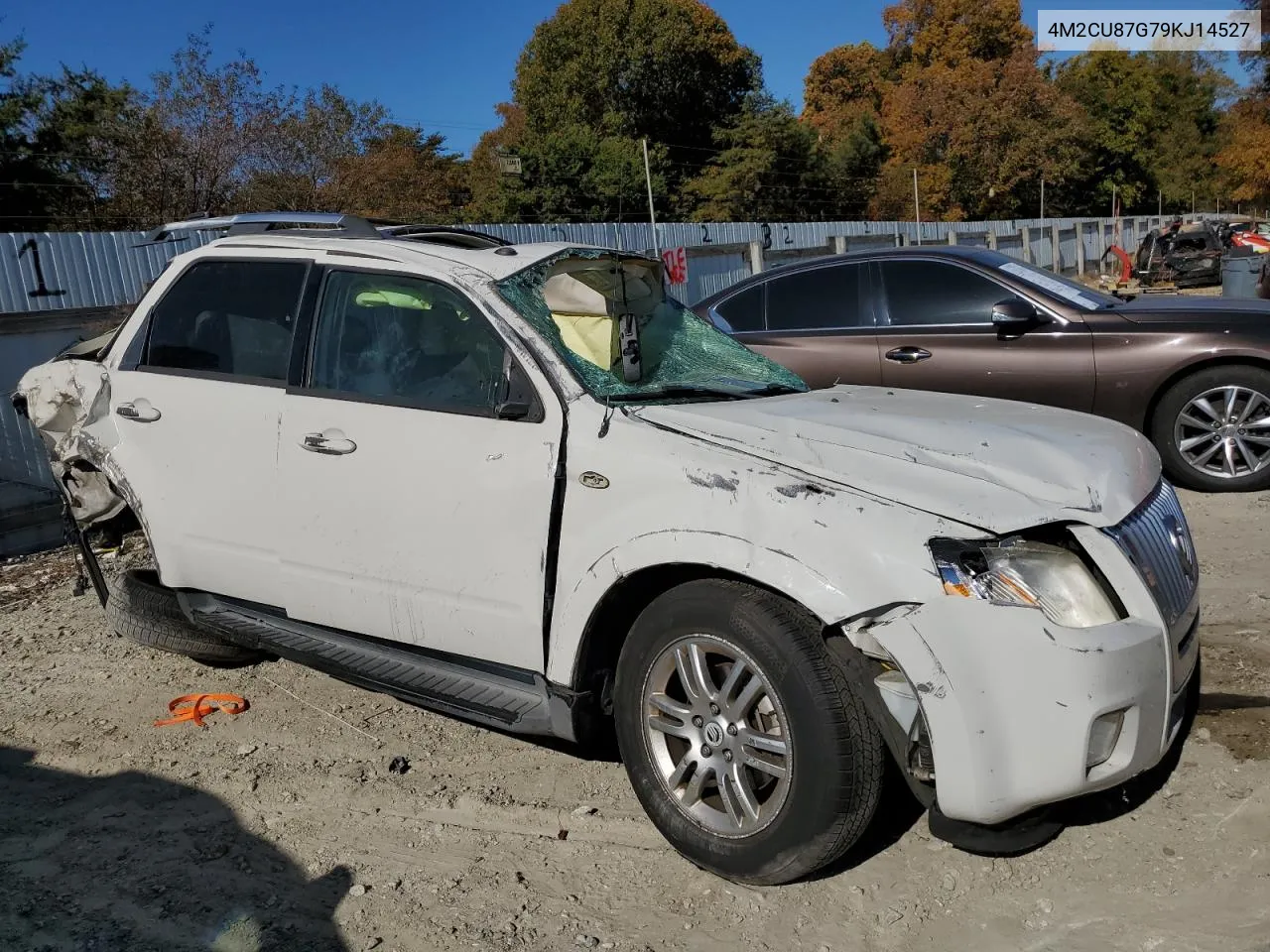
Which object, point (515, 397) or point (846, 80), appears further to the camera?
point (846, 80)

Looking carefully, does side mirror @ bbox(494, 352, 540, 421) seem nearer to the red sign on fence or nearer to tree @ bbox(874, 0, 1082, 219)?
the red sign on fence

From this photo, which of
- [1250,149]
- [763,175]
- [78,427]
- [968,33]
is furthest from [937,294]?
[968,33]

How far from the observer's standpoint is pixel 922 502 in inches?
103

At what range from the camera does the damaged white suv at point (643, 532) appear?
2.56m

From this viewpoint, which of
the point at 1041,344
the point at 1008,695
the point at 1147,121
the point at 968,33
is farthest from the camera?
the point at 1147,121

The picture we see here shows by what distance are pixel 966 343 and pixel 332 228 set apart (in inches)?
166

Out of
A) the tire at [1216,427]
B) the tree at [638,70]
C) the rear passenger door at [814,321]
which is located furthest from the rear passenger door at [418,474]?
the tree at [638,70]

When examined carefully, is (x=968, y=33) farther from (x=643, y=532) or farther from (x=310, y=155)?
(x=643, y=532)

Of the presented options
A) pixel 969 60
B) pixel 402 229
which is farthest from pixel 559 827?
pixel 969 60

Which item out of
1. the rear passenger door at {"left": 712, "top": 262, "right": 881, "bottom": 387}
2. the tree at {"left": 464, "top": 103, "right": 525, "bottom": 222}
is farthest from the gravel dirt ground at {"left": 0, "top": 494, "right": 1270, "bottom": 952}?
the tree at {"left": 464, "top": 103, "right": 525, "bottom": 222}

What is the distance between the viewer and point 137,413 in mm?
4215

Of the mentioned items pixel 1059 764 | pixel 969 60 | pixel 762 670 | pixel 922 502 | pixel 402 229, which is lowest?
pixel 1059 764

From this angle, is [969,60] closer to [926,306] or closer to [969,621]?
[926,306]

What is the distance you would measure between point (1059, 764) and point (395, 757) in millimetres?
2414
